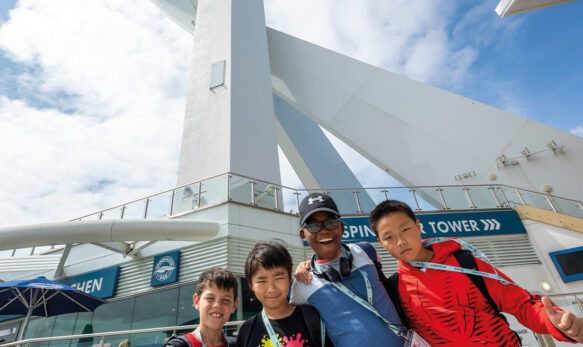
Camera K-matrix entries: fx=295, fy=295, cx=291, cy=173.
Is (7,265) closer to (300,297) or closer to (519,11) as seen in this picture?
(300,297)

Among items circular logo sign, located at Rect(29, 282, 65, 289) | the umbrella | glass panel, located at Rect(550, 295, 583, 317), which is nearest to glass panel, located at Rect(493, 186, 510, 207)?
glass panel, located at Rect(550, 295, 583, 317)

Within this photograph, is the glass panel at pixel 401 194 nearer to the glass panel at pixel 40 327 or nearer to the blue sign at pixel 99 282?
the blue sign at pixel 99 282

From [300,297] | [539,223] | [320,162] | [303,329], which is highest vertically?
[320,162]

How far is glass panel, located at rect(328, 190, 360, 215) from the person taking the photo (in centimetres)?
1009

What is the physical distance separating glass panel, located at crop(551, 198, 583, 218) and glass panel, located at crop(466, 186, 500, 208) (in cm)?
186

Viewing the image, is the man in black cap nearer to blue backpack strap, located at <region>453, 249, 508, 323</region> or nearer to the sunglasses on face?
the sunglasses on face

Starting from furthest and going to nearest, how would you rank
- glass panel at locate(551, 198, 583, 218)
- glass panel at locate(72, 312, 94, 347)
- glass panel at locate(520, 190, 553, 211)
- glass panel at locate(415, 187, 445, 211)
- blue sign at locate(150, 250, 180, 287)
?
glass panel at locate(415, 187, 445, 211)
glass panel at locate(520, 190, 553, 211)
glass panel at locate(551, 198, 583, 218)
glass panel at locate(72, 312, 94, 347)
blue sign at locate(150, 250, 180, 287)

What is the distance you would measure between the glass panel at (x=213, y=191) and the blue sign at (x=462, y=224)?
3900mm

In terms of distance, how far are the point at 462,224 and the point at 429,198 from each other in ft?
4.55

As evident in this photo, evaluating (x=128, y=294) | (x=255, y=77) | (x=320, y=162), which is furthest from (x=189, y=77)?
(x=128, y=294)

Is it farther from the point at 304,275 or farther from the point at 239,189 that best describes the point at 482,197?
the point at 304,275

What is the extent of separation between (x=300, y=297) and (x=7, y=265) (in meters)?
14.8

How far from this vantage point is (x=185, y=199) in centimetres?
970

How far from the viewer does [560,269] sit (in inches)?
360
